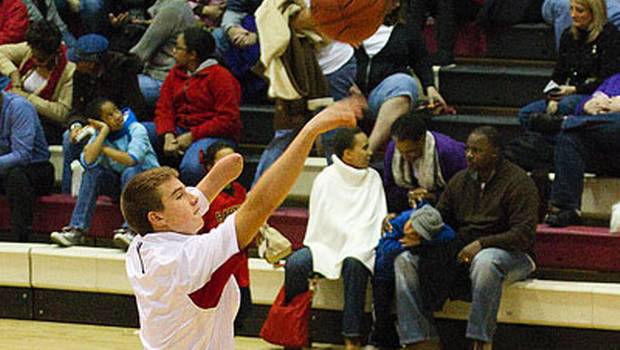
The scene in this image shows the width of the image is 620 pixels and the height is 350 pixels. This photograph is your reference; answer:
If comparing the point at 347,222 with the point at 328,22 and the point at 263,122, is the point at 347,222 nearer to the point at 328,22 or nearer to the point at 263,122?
the point at 263,122

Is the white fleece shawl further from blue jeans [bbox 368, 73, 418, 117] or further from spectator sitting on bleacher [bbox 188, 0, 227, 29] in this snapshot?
spectator sitting on bleacher [bbox 188, 0, 227, 29]

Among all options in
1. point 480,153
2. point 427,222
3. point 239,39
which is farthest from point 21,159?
point 480,153

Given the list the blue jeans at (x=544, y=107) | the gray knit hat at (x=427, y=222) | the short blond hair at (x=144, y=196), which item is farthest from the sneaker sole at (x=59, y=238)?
the short blond hair at (x=144, y=196)

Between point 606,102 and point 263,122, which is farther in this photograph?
point 263,122

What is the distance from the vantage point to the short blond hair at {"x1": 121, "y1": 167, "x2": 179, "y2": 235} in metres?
3.91

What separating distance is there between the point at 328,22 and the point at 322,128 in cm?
189

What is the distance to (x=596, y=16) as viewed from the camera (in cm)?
736

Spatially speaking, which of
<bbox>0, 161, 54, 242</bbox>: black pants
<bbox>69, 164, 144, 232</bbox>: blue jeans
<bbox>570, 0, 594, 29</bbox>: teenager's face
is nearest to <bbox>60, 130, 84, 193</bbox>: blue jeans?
<bbox>0, 161, 54, 242</bbox>: black pants

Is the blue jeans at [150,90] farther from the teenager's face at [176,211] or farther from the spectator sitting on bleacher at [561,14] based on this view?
the teenager's face at [176,211]

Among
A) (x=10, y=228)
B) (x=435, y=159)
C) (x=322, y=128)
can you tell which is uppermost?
(x=322, y=128)

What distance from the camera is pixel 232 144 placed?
805 cm

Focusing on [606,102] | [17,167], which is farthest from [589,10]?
[17,167]

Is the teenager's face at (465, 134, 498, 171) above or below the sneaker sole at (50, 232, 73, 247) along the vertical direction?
above

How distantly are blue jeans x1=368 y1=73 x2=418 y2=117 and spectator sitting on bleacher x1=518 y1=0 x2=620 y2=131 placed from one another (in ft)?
2.30
